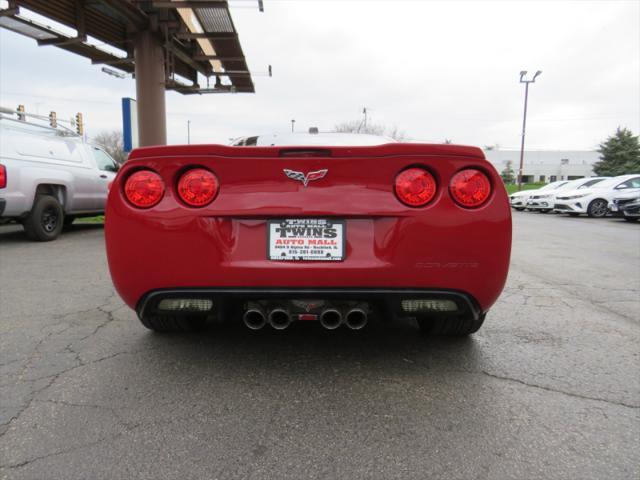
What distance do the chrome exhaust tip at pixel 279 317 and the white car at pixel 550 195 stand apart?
1698 cm

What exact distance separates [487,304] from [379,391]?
0.70m

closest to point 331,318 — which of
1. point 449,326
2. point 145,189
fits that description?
point 449,326

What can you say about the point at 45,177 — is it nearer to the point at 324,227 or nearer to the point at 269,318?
the point at 269,318

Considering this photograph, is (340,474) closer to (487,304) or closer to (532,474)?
(532,474)

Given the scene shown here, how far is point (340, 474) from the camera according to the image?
63.0 inches

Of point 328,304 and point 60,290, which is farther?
point 60,290

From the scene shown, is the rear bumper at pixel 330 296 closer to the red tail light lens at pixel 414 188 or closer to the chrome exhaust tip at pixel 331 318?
the chrome exhaust tip at pixel 331 318

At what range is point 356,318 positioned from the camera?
220cm

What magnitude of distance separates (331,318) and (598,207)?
638 inches

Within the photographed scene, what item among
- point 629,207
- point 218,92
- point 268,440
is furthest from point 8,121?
point 629,207

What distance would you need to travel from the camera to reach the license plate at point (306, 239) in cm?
210

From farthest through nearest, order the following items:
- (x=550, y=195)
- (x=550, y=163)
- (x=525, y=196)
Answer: (x=550, y=163)
(x=525, y=196)
(x=550, y=195)

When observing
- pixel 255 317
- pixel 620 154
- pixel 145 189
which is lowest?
pixel 255 317

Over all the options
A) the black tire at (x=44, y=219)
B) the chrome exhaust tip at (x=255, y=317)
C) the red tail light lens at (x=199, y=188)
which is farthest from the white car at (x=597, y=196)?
the red tail light lens at (x=199, y=188)
